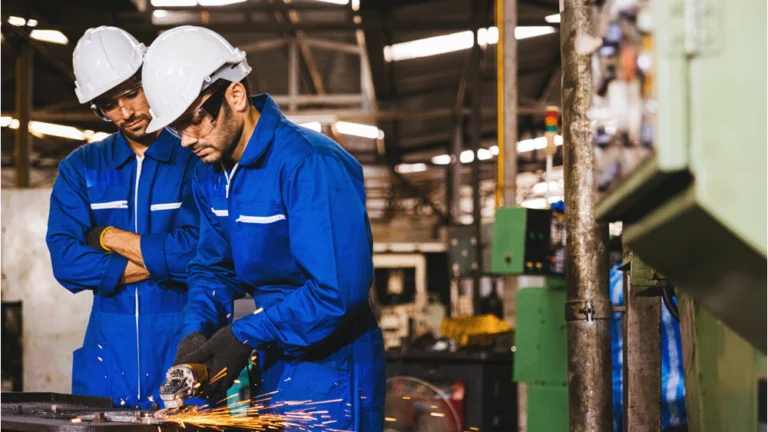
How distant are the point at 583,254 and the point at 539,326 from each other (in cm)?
156

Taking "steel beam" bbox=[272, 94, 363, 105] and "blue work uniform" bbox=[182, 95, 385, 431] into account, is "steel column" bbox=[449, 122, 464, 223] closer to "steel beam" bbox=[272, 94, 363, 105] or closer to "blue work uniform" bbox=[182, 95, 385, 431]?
"steel beam" bbox=[272, 94, 363, 105]

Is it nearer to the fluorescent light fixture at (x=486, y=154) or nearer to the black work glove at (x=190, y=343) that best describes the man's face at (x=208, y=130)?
the black work glove at (x=190, y=343)

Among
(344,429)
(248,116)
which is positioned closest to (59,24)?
(248,116)

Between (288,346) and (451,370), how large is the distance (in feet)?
9.62

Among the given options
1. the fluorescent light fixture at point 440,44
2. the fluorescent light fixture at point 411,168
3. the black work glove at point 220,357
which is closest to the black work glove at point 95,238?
the black work glove at point 220,357

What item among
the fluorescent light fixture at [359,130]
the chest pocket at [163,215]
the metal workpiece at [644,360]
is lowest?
the metal workpiece at [644,360]

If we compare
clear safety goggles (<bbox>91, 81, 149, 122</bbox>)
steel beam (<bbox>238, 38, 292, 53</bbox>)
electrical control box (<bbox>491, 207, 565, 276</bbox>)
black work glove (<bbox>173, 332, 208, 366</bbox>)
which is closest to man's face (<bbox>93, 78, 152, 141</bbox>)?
clear safety goggles (<bbox>91, 81, 149, 122</bbox>)

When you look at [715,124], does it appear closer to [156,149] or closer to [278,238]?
[278,238]

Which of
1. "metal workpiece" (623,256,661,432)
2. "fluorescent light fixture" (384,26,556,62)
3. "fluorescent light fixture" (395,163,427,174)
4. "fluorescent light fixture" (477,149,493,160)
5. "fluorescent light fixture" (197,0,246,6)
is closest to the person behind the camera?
"metal workpiece" (623,256,661,432)

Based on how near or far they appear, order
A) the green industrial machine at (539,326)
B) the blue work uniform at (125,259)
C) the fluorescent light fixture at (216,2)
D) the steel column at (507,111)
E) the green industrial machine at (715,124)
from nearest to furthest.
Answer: the green industrial machine at (715,124) → the blue work uniform at (125,259) → the green industrial machine at (539,326) → the steel column at (507,111) → the fluorescent light fixture at (216,2)

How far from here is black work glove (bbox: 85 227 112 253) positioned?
2871 millimetres

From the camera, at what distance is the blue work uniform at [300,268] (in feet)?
7.13

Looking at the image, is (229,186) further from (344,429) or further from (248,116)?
(344,429)

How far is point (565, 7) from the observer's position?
Result: 2.47 m
